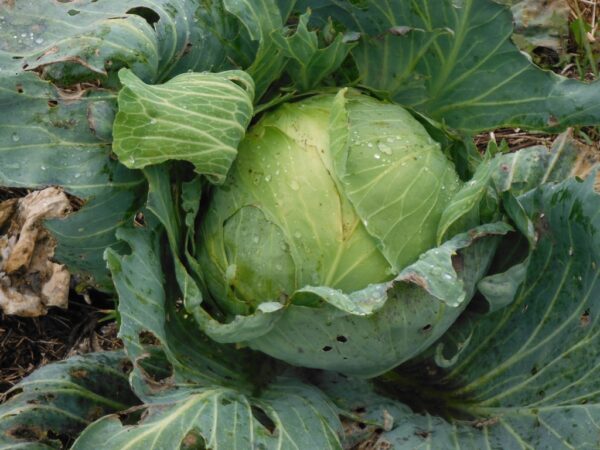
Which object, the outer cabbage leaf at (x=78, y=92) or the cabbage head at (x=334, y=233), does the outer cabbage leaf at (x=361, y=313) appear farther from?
the outer cabbage leaf at (x=78, y=92)

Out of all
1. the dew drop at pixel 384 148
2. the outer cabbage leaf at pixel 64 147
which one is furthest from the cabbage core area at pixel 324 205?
the outer cabbage leaf at pixel 64 147

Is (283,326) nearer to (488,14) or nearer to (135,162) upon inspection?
(135,162)

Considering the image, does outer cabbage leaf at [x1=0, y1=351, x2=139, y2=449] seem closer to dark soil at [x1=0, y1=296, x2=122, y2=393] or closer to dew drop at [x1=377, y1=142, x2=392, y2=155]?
dark soil at [x1=0, y1=296, x2=122, y2=393]

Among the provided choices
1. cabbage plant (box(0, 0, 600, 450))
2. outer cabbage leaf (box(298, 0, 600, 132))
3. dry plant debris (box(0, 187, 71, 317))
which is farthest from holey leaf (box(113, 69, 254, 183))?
dry plant debris (box(0, 187, 71, 317))

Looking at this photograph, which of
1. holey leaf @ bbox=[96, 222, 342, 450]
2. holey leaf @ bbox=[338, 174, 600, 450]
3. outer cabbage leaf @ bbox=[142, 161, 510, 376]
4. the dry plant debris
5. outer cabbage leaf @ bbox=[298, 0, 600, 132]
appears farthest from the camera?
the dry plant debris

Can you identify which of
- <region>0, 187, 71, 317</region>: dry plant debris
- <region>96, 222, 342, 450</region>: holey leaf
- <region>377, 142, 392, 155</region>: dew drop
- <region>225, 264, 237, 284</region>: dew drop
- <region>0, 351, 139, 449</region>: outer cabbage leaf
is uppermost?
<region>377, 142, 392, 155</region>: dew drop

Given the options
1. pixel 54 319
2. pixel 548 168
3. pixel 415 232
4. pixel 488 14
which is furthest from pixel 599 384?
pixel 54 319

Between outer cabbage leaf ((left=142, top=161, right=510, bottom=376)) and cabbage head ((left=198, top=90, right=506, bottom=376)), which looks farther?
cabbage head ((left=198, top=90, right=506, bottom=376))
